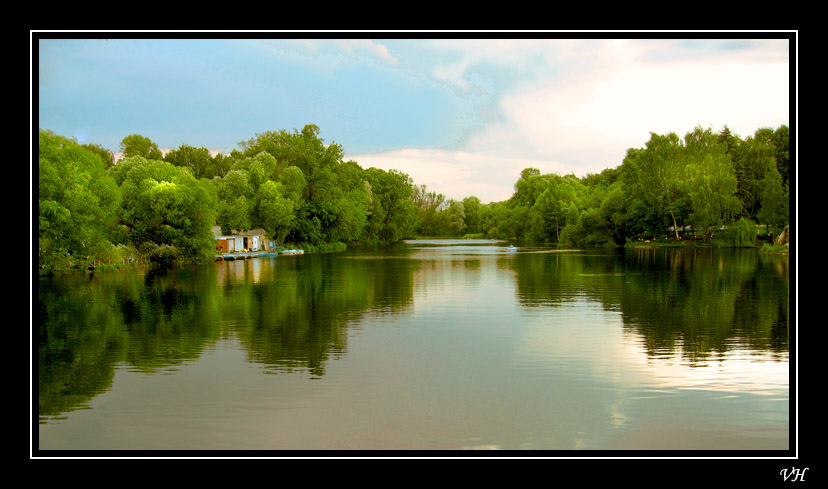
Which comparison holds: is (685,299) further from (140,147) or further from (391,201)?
(391,201)

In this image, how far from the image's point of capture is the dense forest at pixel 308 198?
3644 cm

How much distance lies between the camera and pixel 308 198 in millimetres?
77688

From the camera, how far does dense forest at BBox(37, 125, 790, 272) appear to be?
120 feet

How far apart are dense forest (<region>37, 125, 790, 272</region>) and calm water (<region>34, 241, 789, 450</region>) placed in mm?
14115

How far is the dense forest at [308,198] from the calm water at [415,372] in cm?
1412

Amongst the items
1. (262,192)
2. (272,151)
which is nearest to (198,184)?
(262,192)

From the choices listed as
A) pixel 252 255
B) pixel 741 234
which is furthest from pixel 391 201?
pixel 741 234

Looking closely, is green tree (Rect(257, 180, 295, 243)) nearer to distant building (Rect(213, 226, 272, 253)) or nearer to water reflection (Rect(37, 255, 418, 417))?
distant building (Rect(213, 226, 272, 253))

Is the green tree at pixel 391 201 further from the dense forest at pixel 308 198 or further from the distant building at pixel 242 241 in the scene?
the distant building at pixel 242 241
